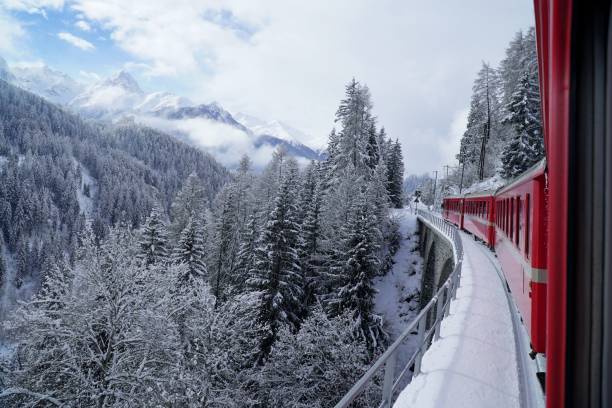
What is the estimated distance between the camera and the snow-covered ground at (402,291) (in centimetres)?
3124

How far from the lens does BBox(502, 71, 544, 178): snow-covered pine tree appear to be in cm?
2769

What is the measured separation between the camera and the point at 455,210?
1256 inches

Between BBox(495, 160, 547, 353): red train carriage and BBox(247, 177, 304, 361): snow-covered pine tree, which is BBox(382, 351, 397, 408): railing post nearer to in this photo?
BBox(495, 160, 547, 353): red train carriage

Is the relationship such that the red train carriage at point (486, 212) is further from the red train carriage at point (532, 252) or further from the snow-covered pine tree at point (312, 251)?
the snow-covered pine tree at point (312, 251)

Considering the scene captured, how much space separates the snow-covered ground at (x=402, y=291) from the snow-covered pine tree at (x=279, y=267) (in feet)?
30.8

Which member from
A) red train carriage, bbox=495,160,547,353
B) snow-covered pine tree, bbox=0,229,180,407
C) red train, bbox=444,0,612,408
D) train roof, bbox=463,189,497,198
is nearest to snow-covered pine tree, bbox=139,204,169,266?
snow-covered pine tree, bbox=0,229,180,407

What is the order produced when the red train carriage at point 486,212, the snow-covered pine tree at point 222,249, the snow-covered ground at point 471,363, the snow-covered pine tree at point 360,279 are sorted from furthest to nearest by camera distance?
the snow-covered pine tree at point 222,249 < the snow-covered pine tree at point 360,279 < the red train carriage at point 486,212 < the snow-covered ground at point 471,363

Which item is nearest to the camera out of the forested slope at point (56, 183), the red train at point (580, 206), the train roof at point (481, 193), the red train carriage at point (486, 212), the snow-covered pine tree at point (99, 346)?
the red train at point (580, 206)

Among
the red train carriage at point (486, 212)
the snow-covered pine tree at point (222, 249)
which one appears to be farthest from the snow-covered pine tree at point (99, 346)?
the snow-covered pine tree at point (222, 249)

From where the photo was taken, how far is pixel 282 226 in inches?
1041

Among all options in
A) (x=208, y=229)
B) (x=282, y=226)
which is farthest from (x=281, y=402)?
(x=208, y=229)

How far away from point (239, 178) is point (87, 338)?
37.1 meters

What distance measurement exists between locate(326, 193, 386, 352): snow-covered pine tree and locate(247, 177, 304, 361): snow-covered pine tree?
10.1 feet

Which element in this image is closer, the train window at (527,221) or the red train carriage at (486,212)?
the train window at (527,221)
